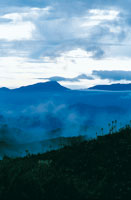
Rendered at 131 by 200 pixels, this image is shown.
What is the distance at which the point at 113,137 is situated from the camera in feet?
51.0

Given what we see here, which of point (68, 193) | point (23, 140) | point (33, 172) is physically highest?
point (23, 140)

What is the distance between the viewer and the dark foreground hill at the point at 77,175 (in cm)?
862

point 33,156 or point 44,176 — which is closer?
point 44,176

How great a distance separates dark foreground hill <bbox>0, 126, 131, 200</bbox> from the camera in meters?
8.62

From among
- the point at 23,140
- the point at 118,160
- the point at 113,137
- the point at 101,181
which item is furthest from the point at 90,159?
the point at 23,140

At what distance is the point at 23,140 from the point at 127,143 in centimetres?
1972

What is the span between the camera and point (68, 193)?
860 cm

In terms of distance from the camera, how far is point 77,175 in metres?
10.5

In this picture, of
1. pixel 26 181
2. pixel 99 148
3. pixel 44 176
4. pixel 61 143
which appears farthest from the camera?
pixel 61 143

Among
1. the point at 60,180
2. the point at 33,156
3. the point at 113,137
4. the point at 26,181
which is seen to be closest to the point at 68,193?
the point at 60,180

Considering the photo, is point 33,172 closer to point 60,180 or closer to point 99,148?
point 60,180

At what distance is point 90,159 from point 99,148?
1.71 m

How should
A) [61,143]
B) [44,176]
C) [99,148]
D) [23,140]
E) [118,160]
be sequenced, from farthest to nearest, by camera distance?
[23,140], [61,143], [99,148], [118,160], [44,176]

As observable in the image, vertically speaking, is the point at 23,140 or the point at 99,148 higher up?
the point at 23,140
